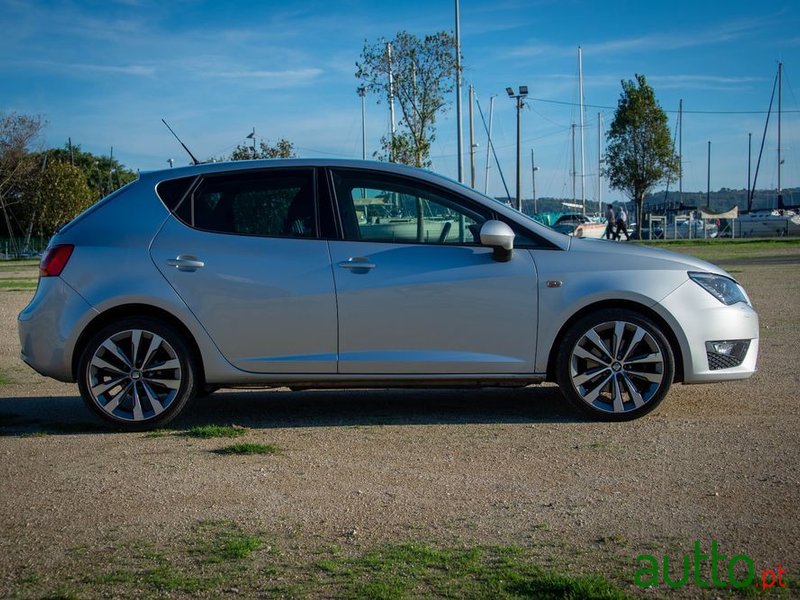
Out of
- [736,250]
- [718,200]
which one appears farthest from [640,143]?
[718,200]

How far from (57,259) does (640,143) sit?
49419 mm

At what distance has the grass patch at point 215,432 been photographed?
20.8 feet

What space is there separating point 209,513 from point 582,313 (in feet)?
9.93

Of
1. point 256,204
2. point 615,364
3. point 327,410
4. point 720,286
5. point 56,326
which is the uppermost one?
point 256,204

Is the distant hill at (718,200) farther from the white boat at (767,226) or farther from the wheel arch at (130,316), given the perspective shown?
the wheel arch at (130,316)

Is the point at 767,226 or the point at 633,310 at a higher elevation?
the point at 633,310

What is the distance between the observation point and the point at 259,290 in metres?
6.44

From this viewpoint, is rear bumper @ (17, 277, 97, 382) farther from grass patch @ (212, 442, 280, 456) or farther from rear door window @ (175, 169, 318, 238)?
grass patch @ (212, 442, 280, 456)

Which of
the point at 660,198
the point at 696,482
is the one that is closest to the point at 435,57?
the point at 696,482

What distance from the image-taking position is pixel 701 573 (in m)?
3.72

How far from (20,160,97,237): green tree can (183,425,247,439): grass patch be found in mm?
59773

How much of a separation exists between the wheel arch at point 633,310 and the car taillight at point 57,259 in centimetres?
338

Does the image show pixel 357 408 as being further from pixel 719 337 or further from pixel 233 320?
pixel 719 337

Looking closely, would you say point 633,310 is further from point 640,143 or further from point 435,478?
point 640,143
